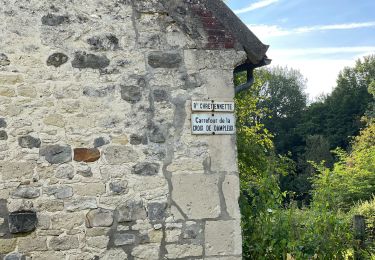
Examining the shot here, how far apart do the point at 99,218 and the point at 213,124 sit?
1.53 meters

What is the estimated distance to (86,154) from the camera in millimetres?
4613

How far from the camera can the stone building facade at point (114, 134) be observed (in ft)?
14.7

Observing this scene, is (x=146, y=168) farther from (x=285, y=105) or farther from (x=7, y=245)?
(x=285, y=105)

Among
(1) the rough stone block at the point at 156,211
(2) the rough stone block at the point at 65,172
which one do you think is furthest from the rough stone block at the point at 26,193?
(1) the rough stone block at the point at 156,211

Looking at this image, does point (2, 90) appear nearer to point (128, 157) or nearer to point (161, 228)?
point (128, 157)

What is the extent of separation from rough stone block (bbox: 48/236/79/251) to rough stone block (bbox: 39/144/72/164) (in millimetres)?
744

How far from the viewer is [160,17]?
4949mm

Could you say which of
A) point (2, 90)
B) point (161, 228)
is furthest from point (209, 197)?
point (2, 90)

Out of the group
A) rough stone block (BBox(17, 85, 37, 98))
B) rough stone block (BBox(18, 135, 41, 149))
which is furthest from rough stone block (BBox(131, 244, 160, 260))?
rough stone block (BBox(17, 85, 37, 98))

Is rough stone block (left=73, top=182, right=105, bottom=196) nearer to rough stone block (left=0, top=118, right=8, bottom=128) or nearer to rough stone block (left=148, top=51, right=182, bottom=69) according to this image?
rough stone block (left=0, top=118, right=8, bottom=128)

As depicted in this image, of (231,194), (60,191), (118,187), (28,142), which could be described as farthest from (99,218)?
(231,194)

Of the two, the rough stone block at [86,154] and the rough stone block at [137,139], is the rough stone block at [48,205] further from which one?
the rough stone block at [137,139]

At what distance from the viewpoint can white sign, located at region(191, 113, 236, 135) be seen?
4.87 m

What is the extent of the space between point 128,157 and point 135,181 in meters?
0.25
